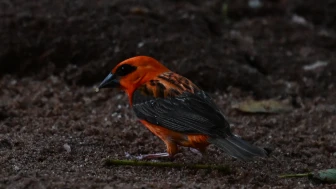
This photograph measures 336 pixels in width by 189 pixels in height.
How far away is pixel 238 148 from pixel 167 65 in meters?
2.76

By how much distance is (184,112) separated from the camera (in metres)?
5.00

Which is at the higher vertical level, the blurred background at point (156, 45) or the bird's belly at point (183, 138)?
the blurred background at point (156, 45)

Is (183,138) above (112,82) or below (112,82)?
below

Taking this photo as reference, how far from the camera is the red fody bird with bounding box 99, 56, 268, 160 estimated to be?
477 centimetres

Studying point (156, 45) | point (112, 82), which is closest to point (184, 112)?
point (112, 82)

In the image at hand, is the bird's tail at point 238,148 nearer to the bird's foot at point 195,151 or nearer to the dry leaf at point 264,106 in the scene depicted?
the bird's foot at point 195,151

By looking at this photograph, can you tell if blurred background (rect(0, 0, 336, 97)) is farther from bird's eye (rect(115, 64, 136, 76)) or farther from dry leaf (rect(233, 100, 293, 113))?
bird's eye (rect(115, 64, 136, 76))

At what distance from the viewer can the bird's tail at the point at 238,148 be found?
4.59 metres

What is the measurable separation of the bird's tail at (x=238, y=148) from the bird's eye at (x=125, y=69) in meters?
1.03

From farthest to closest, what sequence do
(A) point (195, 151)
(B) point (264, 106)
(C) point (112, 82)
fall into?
(B) point (264, 106) → (C) point (112, 82) → (A) point (195, 151)

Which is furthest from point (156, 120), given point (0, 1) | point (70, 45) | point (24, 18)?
point (0, 1)

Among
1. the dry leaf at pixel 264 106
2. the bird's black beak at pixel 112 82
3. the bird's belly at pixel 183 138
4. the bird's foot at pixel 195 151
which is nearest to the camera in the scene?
the bird's belly at pixel 183 138

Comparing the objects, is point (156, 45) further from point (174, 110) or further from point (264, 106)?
point (174, 110)

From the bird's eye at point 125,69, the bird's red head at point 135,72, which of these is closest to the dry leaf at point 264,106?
the bird's red head at point 135,72
